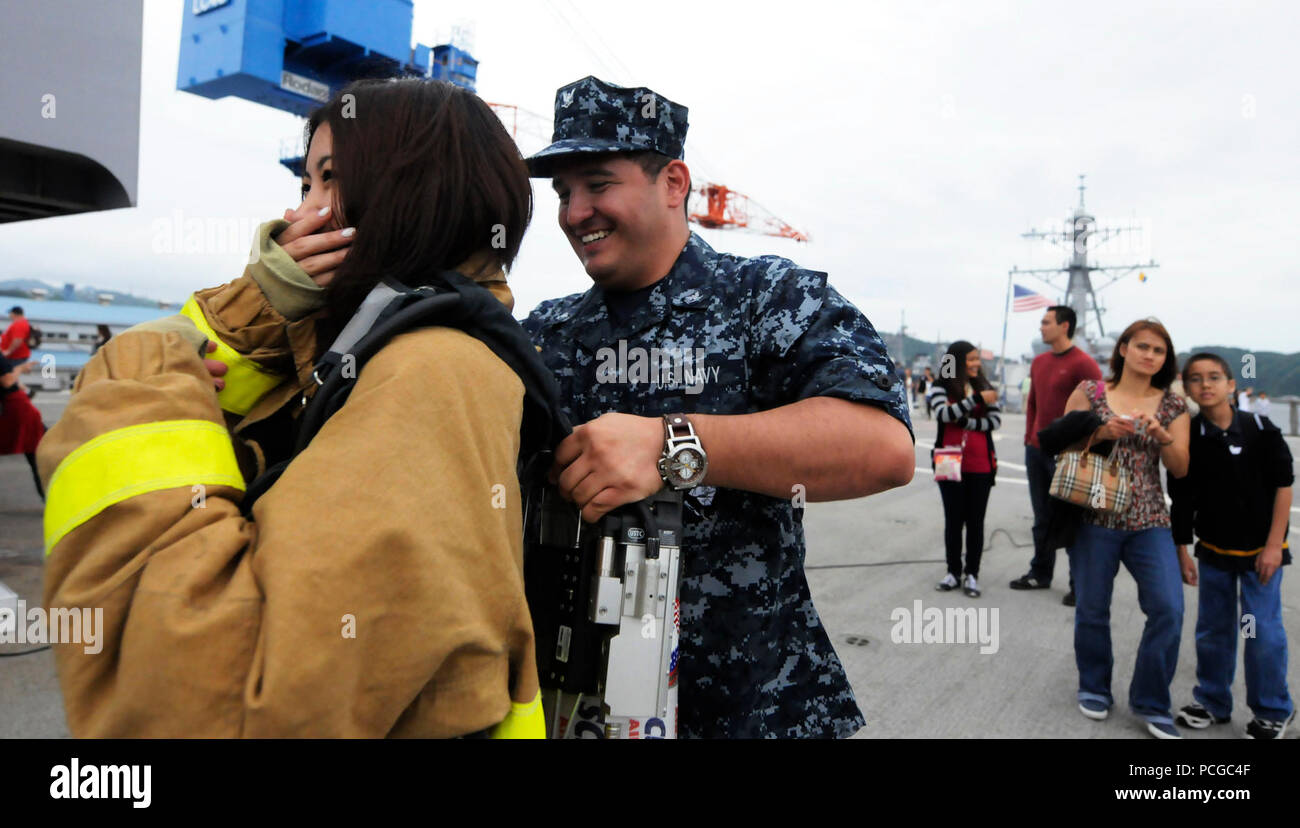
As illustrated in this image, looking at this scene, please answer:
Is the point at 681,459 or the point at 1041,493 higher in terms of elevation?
the point at 681,459

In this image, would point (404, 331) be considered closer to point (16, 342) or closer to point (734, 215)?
point (16, 342)

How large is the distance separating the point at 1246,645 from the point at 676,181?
12.3 ft

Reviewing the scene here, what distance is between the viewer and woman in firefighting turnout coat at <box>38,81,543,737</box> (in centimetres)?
77

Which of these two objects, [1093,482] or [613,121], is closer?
[613,121]

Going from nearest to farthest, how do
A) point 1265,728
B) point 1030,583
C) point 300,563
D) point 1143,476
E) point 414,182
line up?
point 300,563 → point 414,182 → point 1265,728 → point 1143,476 → point 1030,583

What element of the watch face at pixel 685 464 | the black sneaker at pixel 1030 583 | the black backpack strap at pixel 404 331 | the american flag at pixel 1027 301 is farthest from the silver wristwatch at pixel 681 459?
the american flag at pixel 1027 301

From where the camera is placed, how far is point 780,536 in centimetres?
164

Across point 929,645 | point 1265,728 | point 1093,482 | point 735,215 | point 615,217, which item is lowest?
point 929,645

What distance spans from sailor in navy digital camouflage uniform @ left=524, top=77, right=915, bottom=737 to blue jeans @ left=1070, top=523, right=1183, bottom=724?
283cm

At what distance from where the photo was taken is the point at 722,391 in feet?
5.46

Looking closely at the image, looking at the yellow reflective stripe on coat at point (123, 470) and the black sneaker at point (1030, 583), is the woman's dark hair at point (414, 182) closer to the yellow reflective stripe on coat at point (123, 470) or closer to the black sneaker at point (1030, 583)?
the yellow reflective stripe on coat at point (123, 470)

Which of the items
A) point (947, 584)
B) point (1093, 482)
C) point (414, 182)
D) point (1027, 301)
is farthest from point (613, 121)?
point (1027, 301)
